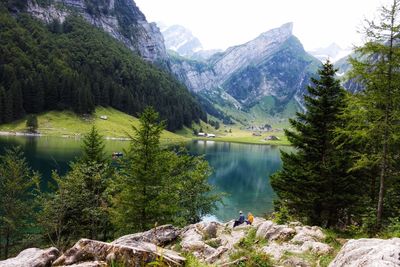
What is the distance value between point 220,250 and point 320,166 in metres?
12.3

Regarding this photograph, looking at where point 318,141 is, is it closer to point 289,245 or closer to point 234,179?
point 289,245

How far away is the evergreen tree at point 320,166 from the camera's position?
25.2m

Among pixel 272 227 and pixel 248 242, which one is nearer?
pixel 248 242

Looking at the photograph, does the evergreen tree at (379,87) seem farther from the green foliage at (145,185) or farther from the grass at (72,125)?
the grass at (72,125)

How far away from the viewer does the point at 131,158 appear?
3083cm

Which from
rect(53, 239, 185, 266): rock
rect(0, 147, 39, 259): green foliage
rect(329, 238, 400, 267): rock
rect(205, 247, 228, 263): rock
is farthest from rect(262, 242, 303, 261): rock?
rect(0, 147, 39, 259): green foliage

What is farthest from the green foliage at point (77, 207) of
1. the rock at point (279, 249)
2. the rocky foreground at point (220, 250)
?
the rock at point (279, 249)

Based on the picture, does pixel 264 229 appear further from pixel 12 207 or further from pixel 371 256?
pixel 12 207

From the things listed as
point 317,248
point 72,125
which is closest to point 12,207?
point 317,248

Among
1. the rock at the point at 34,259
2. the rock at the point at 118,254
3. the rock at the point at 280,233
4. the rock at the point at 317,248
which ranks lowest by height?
the rock at the point at 280,233

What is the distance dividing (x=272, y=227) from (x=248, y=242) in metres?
2.98

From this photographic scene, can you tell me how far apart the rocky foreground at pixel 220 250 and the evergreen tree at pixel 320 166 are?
4275 mm

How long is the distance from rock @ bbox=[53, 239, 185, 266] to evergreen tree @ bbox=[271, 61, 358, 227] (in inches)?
718

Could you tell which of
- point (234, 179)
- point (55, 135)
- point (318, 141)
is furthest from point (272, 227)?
point (55, 135)
